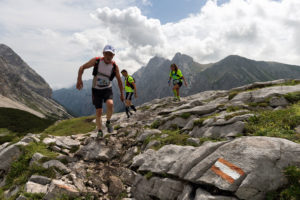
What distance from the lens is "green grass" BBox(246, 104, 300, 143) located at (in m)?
6.60

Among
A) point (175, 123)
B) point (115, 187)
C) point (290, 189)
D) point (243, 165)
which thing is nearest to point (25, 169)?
point (115, 187)

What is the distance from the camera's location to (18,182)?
7746 millimetres

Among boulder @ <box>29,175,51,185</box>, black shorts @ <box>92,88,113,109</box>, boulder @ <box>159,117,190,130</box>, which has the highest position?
black shorts @ <box>92,88,113,109</box>

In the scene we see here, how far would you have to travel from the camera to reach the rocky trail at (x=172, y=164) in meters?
4.75

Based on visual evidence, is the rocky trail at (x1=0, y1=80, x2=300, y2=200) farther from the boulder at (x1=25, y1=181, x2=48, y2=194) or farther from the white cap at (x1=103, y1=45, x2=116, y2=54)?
the white cap at (x1=103, y1=45, x2=116, y2=54)

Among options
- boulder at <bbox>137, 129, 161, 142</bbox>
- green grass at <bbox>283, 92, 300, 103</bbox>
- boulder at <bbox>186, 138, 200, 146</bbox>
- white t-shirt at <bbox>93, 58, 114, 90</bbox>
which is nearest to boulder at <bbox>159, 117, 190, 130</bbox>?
boulder at <bbox>137, 129, 161, 142</bbox>

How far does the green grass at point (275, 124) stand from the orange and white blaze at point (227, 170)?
8.79 ft

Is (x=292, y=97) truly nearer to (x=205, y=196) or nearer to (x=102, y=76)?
(x=205, y=196)

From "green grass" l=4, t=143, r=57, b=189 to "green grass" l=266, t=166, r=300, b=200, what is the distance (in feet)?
26.7

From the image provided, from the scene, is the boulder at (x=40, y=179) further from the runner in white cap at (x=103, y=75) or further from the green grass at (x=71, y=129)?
the green grass at (x=71, y=129)

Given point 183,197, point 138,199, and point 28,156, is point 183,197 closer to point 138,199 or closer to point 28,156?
point 138,199

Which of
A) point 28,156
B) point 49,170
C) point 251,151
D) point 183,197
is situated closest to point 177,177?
point 183,197

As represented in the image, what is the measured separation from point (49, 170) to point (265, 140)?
875cm

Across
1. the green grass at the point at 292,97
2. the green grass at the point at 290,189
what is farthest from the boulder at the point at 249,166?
the green grass at the point at 292,97
